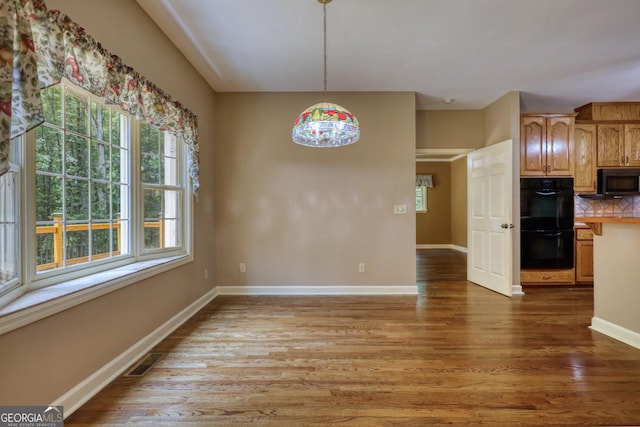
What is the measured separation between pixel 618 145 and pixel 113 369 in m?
6.51

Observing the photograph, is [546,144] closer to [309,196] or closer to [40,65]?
[309,196]

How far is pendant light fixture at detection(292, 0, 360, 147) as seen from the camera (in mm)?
2047

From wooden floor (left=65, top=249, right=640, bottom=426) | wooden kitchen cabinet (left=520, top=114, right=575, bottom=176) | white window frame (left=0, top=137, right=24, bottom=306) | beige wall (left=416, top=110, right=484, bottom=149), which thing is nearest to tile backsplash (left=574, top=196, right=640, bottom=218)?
wooden kitchen cabinet (left=520, top=114, right=575, bottom=176)

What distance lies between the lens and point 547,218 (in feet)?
13.3

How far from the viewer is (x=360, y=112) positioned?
12.6 feet

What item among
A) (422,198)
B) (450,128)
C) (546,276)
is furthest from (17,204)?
(422,198)

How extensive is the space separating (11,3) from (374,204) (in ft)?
11.2

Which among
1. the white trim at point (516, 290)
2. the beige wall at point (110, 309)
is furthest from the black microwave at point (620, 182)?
the beige wall at point (110, 309)

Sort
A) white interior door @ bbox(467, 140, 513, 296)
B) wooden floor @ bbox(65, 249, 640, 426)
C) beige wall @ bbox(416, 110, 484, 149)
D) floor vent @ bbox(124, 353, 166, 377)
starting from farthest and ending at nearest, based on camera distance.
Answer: beige wall @ bbox(416, 110, 484, 149) → white interior door @ bbox(467, 140, 513, 296) → floor vent @ bbox(124, 353, 166, 377) → wooden floor @ bbox(65, 249, 640, 426)

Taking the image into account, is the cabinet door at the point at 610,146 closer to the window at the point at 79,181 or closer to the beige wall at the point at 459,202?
the beige wall at the point at 459,202

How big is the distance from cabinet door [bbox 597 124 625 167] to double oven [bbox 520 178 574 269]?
2.60ft

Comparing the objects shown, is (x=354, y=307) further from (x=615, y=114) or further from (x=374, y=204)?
(x=615, y=114)

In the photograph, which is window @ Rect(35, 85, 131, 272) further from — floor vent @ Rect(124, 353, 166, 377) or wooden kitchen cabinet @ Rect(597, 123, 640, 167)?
wooden kitchen cabinet @ Rect(597, 123, 640, 167)

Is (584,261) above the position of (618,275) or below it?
below
